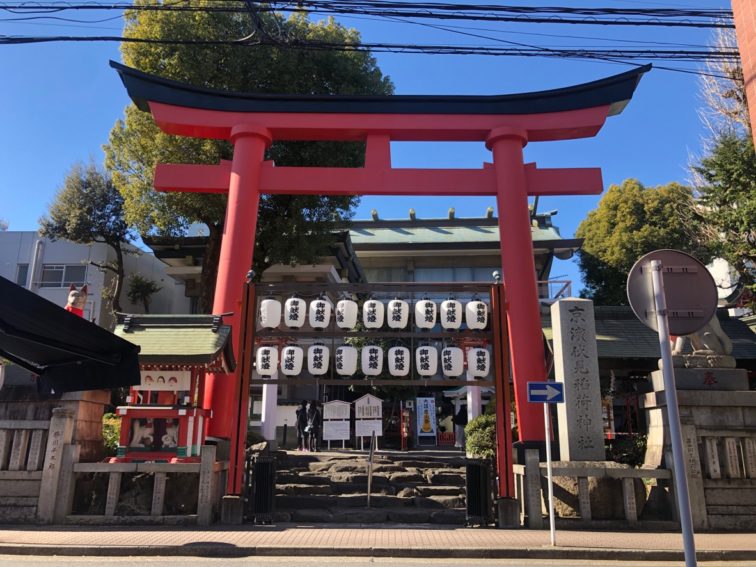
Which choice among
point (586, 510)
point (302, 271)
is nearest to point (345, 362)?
point (586, 510)

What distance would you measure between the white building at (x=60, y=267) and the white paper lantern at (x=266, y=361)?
17223 mm

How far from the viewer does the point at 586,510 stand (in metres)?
9.77

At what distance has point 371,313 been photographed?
447 inches

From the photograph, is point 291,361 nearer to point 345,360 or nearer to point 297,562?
point 345,360

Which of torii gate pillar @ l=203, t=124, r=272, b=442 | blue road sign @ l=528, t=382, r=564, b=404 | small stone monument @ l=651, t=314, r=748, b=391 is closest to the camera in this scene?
blue road sign @ l=528, t=382, r=564, b=404

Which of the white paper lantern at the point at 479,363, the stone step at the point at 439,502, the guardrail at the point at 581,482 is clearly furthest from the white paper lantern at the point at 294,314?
the guardrail at the point at 581,482

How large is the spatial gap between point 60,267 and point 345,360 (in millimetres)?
20574

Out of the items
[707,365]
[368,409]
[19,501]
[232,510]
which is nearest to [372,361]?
[368,409]

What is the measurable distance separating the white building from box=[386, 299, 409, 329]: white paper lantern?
61.2ft

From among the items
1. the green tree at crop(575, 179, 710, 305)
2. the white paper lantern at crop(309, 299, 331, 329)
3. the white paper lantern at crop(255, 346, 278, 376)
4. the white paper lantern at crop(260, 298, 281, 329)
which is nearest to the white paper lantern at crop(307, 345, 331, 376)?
the white paper lantern at crop(309, 299, 331, 329)

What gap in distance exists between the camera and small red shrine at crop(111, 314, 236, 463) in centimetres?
1070

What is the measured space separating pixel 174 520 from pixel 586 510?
6.86 meters

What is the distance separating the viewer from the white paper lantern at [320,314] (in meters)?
11.4

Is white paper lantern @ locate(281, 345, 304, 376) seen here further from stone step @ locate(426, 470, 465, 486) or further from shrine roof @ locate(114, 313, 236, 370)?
stone step @ locate(426, 470, 465, 486)
